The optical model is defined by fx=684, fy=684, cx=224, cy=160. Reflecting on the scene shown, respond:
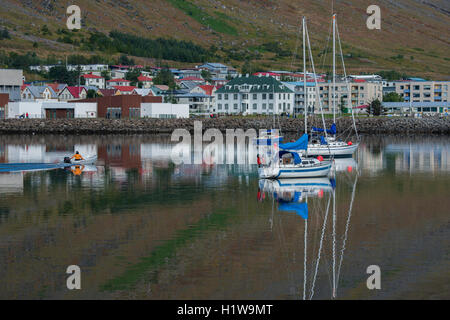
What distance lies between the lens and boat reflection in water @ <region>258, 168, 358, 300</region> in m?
22.8

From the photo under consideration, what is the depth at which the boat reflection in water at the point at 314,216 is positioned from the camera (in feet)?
74.9

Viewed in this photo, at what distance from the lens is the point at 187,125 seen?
→ 4515 inches

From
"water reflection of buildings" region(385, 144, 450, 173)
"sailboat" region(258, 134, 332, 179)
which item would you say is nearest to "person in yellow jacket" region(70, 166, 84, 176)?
"sailboat" region(258, 134, 332, 179)

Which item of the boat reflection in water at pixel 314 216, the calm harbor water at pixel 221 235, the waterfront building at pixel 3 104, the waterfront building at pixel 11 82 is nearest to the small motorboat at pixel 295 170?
the boat reflection in water at pixel 314 216

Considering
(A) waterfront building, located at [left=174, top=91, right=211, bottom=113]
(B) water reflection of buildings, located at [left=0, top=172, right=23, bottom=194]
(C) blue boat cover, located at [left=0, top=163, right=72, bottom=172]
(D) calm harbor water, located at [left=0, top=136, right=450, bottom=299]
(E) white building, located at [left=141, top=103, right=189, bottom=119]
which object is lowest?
(D) calm harbor water, located at [left=0, top=136, right=450, bottom=299]

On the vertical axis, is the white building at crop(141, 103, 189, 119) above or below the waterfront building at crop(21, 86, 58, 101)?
below

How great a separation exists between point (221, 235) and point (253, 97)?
113 metres

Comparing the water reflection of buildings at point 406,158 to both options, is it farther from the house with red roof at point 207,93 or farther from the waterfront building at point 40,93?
the waterfront building at point 40,93

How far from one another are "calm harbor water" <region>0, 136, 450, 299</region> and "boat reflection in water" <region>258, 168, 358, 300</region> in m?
0.07

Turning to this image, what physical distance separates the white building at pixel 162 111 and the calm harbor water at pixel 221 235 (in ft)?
239

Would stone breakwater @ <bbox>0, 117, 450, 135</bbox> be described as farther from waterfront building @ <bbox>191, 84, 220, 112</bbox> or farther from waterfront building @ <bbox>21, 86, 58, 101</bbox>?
waterfront building @ <bbox>21, 86, 58, 101</bbox>

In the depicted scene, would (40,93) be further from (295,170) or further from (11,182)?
(295,170)

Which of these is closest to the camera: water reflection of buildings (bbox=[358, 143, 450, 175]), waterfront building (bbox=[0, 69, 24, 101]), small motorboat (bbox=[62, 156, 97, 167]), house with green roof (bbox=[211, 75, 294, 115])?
water reflection of buildings (bbox=[358, 143, 450, 175])
